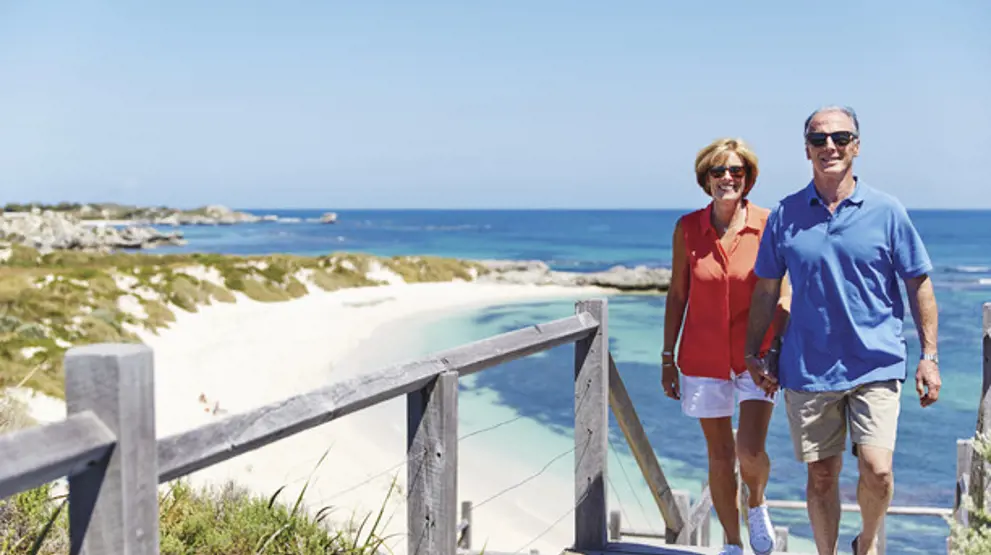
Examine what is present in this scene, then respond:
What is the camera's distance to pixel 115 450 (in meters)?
1.69

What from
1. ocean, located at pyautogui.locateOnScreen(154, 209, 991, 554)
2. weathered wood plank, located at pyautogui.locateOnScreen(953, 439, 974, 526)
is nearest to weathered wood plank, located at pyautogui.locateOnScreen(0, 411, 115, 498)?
weathered wood plank, located at pyautogui.locateOnScreen(953, 439, 974, 526)

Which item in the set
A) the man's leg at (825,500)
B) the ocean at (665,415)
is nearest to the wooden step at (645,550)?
the man's leg at (825,500)

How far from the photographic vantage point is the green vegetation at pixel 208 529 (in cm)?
357

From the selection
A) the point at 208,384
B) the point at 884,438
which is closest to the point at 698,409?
the point at 884,438

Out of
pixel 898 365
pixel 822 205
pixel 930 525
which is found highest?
pixel 822 205

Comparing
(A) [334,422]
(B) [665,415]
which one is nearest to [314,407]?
(A) [334,422]

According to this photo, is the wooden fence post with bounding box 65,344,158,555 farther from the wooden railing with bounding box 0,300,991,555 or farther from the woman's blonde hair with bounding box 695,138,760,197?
the woman's blonde hair with bounding box 695,138,760,197

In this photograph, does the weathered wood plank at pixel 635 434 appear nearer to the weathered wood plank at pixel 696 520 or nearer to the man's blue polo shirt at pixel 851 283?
the weathered wood plank at pixel 696 520

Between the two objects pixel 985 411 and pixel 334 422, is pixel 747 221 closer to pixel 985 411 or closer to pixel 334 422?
pixel 985 411

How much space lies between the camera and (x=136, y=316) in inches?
869

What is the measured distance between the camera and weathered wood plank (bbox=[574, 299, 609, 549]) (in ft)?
13.5

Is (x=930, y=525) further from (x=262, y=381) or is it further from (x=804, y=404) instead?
(x=262, y=381)

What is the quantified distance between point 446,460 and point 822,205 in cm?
158

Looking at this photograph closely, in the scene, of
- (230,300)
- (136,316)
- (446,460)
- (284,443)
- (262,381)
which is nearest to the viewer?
(446,460)
